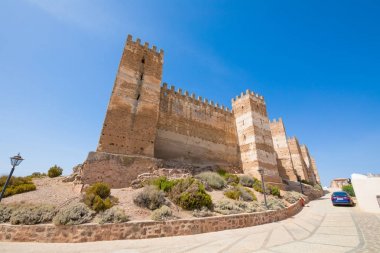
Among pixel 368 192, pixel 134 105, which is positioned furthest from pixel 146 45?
pixel 368 192

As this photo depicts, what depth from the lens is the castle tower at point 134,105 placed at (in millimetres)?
15023

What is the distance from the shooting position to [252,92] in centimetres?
2761

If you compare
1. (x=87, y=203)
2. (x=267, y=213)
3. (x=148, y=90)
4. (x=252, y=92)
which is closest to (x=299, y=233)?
(x=267, y=213)

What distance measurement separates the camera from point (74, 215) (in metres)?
7.23

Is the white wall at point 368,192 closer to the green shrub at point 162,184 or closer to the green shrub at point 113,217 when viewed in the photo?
the green shrub at point 162,184

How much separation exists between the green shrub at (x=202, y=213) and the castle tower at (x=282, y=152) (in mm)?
27409

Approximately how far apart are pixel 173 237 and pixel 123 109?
455 inches

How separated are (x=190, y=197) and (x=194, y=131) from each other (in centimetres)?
1273

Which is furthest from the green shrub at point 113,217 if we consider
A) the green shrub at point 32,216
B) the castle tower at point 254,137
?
the castle tower at point 254,137

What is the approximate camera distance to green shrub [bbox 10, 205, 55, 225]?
699 centimetres

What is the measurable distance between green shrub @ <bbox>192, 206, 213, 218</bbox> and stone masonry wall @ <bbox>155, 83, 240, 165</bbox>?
966cm

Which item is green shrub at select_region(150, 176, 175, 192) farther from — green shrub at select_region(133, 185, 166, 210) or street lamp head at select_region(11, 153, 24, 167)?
street lamp head at select_region(11, 153, 24, 167)

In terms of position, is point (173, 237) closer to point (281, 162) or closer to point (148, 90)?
point (148, 90)

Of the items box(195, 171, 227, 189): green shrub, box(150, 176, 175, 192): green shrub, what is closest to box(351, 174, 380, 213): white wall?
box(195, 171, 227, 189): green shrub
